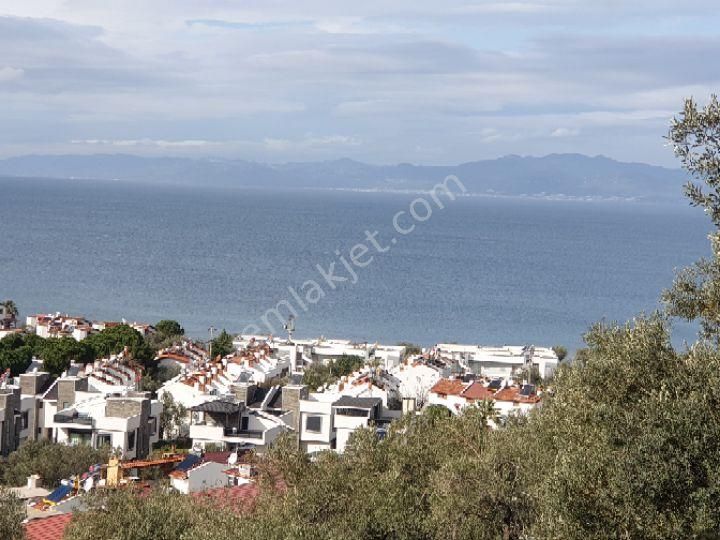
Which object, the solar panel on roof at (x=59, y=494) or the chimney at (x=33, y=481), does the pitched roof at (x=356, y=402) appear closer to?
the chimney at (x=33, y=481)

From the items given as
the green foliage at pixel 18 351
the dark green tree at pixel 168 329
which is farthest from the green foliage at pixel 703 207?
the dark green tree at pixel 168 329

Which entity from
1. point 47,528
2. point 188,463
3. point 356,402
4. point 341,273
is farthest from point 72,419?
point 341,273

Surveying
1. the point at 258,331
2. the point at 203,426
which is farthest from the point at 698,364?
the point at 258,331

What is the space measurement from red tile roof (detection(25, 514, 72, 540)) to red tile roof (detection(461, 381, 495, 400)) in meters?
16.9

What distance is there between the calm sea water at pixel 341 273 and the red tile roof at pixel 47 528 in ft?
139

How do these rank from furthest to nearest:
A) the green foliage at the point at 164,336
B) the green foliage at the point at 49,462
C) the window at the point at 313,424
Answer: the green foliage at the point at 164,336, the window at the point at 313,424, the green foliage at the point at 49,462

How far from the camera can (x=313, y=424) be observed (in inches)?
1048

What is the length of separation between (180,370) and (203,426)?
11.8 metres

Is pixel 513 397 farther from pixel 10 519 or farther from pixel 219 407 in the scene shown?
pixel 10 519

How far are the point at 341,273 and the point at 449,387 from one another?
74226 millimetres

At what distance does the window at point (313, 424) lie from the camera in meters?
26.5

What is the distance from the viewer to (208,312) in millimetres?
74375

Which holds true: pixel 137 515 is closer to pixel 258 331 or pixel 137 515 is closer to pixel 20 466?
pixel 20 466

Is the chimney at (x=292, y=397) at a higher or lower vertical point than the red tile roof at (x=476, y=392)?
higher
